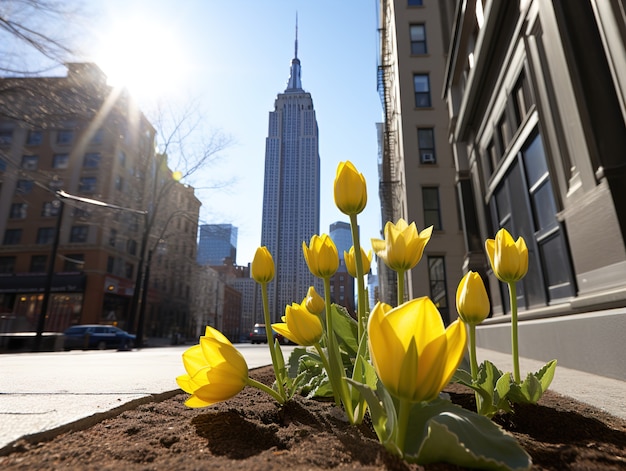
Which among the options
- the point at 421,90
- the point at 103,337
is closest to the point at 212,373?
the point at 421,90

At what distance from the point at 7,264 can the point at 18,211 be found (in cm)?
493

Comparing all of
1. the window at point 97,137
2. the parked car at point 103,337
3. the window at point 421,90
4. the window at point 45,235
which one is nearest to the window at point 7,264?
the window at point 45,235

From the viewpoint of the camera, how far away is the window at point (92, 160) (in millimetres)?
35594

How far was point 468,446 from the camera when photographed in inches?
28.1

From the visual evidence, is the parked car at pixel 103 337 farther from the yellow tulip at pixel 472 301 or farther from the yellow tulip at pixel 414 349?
the yellow tulip at pixel 414 349

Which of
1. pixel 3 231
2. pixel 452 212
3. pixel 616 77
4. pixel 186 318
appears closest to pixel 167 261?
pixel 186 318

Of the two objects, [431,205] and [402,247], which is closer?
[402,247]

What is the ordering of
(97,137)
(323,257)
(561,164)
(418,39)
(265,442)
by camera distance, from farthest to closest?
1. (97,137)
2. (418,39)
3. (561,164)
4. (323,257)
5. (265,442)

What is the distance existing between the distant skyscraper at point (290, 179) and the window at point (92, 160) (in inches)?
2148

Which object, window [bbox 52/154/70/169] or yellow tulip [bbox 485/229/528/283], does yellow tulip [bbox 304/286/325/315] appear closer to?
yellow tulip [bbox 485/229/528/283]

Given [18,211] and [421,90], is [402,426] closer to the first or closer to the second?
[421,90]

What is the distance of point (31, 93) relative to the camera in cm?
1025

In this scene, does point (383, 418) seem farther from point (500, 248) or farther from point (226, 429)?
point (500, 248)

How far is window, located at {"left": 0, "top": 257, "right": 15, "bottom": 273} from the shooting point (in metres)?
32.4
